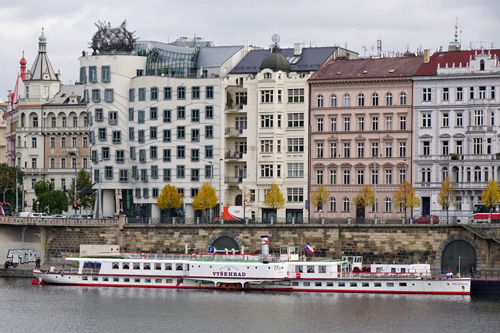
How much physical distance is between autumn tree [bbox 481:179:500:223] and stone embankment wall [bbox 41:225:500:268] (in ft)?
27.0

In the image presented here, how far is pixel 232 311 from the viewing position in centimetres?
11519

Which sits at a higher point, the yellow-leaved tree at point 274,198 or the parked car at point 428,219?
the yellow-leaved tree at point 274,198

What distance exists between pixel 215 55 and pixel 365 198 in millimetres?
25820

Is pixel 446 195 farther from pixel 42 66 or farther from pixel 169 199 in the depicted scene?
pixel 42 66

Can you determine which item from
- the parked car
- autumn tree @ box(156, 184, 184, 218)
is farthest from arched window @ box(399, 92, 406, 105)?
autumn tree @ box(156, 184, 184, 218)

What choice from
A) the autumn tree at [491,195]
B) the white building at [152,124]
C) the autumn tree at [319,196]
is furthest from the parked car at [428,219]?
the white building at [152,124]

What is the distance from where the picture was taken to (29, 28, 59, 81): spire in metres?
186

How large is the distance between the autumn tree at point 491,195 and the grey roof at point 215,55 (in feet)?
113

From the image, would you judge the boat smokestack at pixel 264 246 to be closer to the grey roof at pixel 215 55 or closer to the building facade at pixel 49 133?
the grey roof at pixel 215 55

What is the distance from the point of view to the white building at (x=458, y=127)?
14412 centimetres

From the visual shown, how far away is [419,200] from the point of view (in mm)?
144875

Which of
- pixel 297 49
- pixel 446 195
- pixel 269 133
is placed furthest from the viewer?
pixel 297 49

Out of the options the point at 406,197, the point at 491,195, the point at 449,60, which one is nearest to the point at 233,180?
the point at 406,197

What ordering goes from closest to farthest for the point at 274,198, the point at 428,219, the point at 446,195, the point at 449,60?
the point at 428,219
the point at 446,195
the point at 449,60
the point at 274,198
